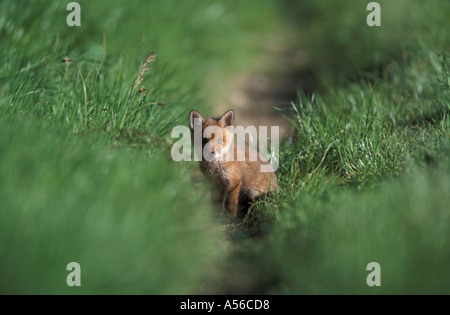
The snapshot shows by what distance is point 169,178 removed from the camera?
4.00 meters

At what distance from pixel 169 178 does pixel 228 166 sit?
0.91 metres

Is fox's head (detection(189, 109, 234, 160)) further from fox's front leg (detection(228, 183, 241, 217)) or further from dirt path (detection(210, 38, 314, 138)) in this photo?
dirt path (detection(210, 38, 314, 138))

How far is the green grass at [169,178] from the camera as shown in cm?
307

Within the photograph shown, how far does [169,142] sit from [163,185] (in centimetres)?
93

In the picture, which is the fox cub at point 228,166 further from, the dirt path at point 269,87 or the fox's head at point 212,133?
the dirt path at point 269,87

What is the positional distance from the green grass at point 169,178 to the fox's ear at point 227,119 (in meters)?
0.48

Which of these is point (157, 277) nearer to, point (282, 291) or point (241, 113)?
point (282, 291)

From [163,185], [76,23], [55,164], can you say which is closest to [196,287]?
[163,185]

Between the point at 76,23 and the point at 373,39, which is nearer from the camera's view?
the point at 76,23

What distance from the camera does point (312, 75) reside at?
321 inches

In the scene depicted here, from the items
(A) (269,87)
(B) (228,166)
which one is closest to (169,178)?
(B) (228,166)

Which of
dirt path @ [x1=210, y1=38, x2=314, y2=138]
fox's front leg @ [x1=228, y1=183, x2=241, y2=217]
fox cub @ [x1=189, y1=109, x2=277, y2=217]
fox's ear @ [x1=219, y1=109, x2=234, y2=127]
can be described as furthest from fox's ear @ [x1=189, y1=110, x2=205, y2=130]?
dirt path @ [x1=210, y1=38, x2=314, y2=138]

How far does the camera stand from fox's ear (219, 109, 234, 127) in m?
4.71

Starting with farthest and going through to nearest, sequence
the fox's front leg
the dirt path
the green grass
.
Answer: the dirt path, the fox's front leg, the green grass
